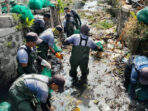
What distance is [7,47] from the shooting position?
474 cm

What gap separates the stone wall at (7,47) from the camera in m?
4.58

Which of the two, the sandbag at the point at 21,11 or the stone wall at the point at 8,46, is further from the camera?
the sandbag at the point at 21,11

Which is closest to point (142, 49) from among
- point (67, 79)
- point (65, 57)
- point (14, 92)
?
point (67, 79)

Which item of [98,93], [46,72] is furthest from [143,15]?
[46,72]

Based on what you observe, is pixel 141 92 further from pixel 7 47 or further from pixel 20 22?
pixel 20 22

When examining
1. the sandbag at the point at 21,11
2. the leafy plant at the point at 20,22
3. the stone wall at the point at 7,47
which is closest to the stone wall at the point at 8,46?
the stone wall at the point at 7,47

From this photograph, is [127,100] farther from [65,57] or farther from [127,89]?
[65,57]

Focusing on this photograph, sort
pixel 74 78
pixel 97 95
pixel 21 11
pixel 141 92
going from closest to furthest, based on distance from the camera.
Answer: pixel 141 92 < pixel 97 95 < pixel 21 11 < pixel 74 78

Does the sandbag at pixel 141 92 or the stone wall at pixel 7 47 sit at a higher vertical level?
the stone wall at pixel 7 47

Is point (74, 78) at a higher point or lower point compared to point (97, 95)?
higher

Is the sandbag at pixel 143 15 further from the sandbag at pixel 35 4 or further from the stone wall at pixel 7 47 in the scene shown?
the sandbag at pixel 35 4

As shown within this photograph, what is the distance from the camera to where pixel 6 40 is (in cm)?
466

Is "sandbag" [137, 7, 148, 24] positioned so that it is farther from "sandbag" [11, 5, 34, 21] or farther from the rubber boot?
"sandbag" [11, 5, 34, 21]

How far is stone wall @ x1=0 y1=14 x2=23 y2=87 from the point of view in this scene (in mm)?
4582
